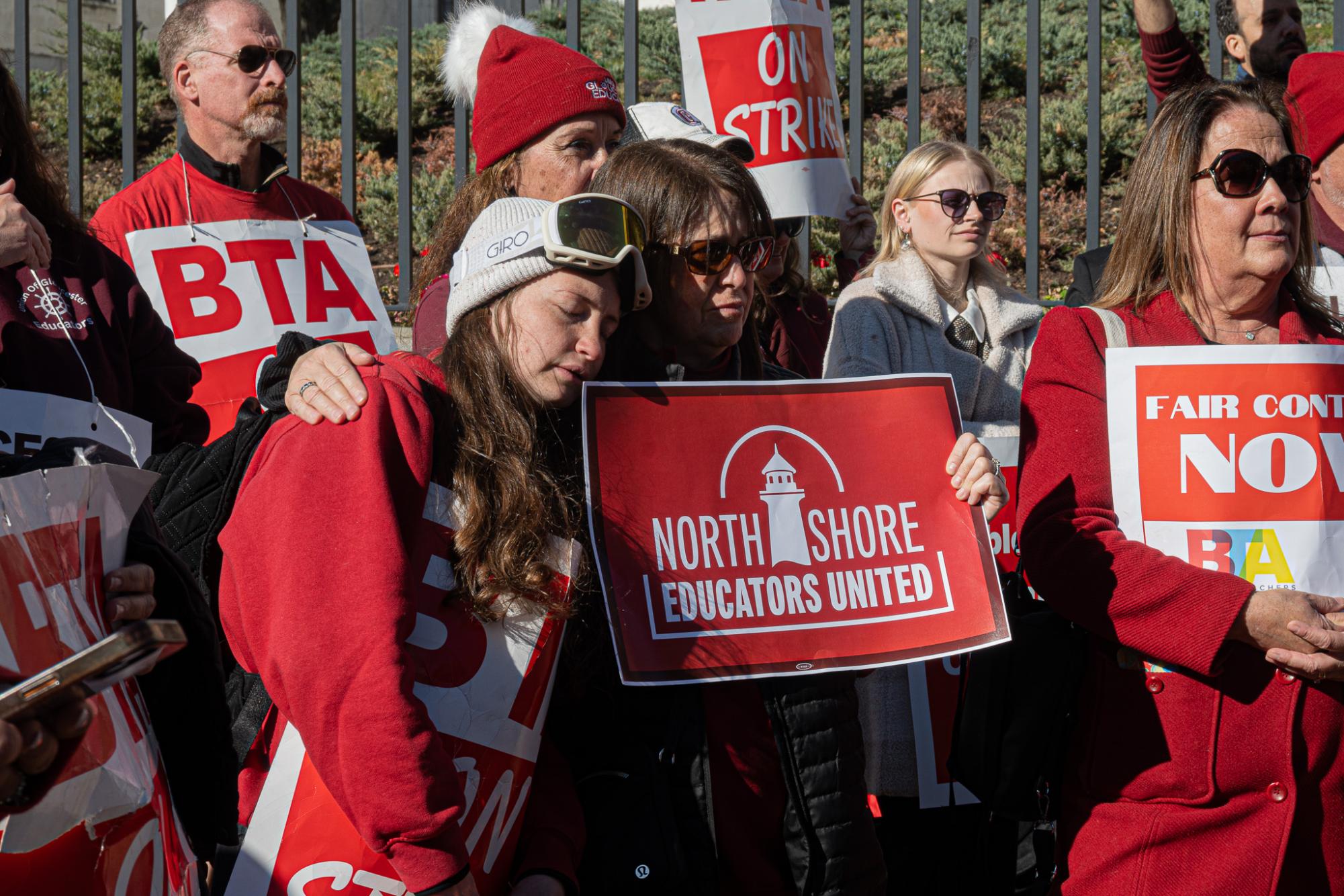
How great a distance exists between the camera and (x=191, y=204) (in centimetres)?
442

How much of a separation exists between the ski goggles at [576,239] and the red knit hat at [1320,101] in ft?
7.24

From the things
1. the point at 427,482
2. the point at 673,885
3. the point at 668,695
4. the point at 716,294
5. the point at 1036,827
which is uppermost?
the point at 716,294

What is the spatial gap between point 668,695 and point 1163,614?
900 mm

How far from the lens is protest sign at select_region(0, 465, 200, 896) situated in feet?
5.41

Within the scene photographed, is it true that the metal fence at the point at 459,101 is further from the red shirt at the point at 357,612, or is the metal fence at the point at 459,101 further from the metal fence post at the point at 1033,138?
the red shirt at the point at 357,612

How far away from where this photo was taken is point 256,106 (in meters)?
4.59

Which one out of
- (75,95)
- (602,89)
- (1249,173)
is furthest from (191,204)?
(1249,173)

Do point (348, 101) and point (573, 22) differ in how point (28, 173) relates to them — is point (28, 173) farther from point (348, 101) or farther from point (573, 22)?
point (573, 22)

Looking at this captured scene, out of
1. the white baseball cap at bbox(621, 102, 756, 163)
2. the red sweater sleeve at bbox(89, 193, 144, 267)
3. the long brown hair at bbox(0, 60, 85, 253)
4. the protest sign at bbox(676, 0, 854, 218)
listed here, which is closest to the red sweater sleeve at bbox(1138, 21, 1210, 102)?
the protest sign at bbox(676, 0, 854, 218)

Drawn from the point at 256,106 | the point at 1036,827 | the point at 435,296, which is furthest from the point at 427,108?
the point at 1036,827

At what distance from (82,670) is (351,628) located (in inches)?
28.1

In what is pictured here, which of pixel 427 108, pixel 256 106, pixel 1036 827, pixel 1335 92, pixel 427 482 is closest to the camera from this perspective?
pixel 427 482

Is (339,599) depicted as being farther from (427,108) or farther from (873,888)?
(427,108)

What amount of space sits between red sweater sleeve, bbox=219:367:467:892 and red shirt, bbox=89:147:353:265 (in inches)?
87.1
